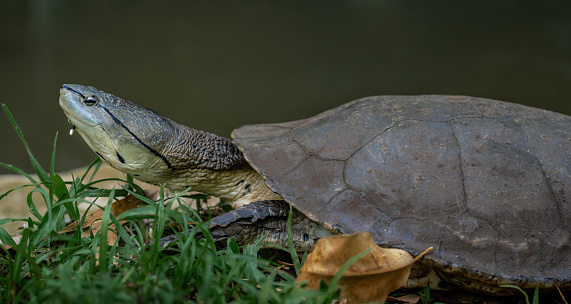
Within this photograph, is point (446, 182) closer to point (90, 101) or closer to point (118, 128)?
point (118, 128)

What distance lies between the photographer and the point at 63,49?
1017cm

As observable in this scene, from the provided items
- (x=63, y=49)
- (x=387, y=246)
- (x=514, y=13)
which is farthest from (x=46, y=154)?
(x=514, y=13)

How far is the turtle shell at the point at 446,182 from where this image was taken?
6.74 feet

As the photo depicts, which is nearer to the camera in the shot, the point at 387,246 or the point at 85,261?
the point at 85,261

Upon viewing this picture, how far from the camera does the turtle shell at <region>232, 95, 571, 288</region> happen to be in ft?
6.74

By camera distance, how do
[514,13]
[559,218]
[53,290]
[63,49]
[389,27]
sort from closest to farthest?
[53,290] → [559,218] → [514,13] → [389,27] → [63,49]

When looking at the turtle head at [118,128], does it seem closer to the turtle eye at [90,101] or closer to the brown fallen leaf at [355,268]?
the turtle eye at [90,101]

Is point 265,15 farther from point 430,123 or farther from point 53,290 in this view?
point 53,290

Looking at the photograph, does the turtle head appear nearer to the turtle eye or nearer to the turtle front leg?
the turtle eye

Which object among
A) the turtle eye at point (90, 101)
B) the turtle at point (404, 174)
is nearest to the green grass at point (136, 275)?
the turtle at point (404, 174)

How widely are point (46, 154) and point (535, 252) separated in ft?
28.8

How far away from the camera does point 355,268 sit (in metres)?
1.67

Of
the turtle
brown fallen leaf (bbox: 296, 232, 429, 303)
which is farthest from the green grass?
the turtle

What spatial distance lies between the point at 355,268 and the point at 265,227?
765mm
